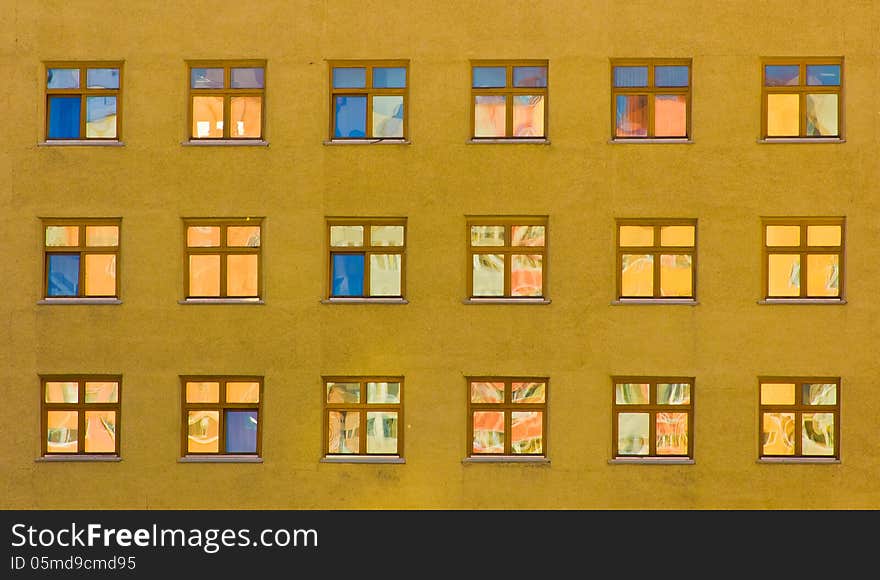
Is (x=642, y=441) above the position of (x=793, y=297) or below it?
below

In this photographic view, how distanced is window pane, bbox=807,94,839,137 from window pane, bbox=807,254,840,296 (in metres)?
1.98

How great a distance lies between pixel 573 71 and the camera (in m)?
17.9

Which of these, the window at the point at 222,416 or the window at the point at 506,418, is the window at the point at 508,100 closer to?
the window at the point at 506,418

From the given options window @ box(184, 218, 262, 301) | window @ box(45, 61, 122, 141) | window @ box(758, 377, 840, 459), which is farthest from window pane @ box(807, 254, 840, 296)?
window @ box(45, 61, 122, 141)

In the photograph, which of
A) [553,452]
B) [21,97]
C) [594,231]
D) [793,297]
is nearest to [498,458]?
[553,452]

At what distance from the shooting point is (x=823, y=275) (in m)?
17.9

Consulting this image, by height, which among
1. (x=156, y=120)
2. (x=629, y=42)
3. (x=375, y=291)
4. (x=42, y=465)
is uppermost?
(x=629, y=42)

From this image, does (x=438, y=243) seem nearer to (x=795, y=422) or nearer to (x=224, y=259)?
(x=224, y=259)

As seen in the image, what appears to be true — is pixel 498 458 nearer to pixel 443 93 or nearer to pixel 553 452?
pixel 553 452

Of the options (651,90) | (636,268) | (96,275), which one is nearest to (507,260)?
(636,268)

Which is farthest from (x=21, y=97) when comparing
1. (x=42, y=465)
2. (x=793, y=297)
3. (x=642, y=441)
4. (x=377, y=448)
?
(x=793, y=297)

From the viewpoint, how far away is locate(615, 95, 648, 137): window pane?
1802 centimetres

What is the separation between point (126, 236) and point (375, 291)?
4.11 metres

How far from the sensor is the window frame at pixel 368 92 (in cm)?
1800
